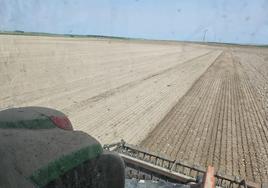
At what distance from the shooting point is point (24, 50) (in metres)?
32.9

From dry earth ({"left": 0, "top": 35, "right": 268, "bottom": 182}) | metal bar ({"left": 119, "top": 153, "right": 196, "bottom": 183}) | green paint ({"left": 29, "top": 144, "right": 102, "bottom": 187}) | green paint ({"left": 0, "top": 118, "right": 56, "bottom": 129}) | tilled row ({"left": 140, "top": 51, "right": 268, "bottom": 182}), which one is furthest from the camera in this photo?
dry earth ({"left": 0, "top": 35, "right": 268, "bottom": 182})

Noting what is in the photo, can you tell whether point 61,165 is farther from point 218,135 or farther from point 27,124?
point 218,135

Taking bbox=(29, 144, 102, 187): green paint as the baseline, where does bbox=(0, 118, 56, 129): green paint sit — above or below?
above

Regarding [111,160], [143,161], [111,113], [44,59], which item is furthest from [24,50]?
[111,160]

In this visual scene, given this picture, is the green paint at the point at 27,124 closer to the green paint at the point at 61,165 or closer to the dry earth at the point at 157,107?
the green paint at the point at 61,165

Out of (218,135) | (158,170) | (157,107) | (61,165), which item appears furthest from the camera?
(157,107)

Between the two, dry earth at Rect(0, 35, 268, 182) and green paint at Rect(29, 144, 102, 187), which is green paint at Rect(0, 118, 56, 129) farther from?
dry earth at Rect(0, 35, 268, 182)

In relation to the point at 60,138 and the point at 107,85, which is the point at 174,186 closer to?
the point at 60,138

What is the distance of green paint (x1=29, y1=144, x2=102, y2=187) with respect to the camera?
173cm

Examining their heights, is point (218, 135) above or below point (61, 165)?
below

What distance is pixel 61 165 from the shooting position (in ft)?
6.06

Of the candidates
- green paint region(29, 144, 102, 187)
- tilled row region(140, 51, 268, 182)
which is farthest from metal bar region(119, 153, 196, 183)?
green paint region(29, 144, 102, 187)

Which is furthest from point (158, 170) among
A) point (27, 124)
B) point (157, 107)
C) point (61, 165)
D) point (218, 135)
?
point (157, 107)

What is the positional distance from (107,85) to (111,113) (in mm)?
7856
